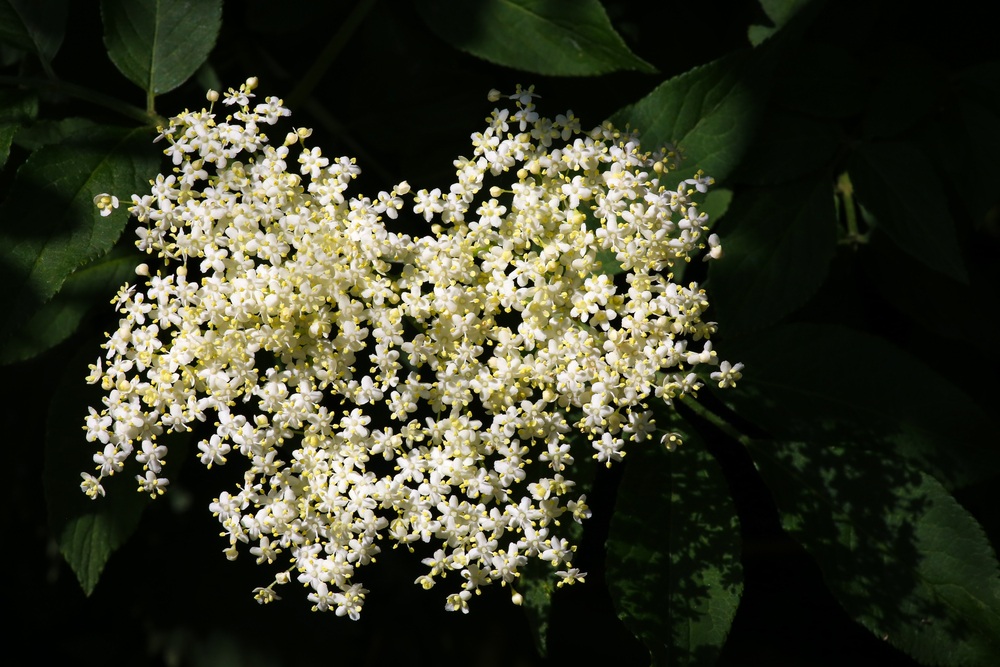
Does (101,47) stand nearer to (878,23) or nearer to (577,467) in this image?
(577,467)

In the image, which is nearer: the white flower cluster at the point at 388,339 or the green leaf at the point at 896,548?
the white flower cluster at the point at 388,339

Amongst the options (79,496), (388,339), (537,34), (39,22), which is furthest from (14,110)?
(537,34)

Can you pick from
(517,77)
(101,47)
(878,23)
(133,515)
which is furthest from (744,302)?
(101,47)

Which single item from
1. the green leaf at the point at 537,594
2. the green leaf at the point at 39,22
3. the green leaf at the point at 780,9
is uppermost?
the green leaf at the point at 780,9

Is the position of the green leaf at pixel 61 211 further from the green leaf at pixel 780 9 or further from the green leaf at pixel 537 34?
the green leaf at pixel 780 9

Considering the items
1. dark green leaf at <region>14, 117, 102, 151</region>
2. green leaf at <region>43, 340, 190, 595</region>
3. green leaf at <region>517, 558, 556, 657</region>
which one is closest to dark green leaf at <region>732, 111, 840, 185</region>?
green leaf at <region>517, 558, 556, 657</region>

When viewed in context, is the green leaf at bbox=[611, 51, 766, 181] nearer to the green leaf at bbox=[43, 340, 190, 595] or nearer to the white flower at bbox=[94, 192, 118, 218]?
the white flower at bbox=[94, 192, 118, 218]

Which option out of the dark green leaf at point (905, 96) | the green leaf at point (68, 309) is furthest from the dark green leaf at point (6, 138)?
the dark green leaf at point (905, 96)
